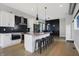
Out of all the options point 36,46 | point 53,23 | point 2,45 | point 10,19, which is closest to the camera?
point 36,46

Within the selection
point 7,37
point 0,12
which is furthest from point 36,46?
point 0,12

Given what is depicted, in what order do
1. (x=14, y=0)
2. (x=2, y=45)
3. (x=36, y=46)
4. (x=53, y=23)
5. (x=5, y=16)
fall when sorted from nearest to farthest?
1. (x=14, y=0)
2. (x=36, y=46)
3. (x=2, y=45)
4. (x=5, y=16)
5. (x=53, y=23)

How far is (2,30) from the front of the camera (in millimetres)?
6387

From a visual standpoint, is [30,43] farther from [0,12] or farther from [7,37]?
[0,12]

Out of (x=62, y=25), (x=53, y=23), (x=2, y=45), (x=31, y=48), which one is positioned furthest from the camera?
(x=53, y=23)

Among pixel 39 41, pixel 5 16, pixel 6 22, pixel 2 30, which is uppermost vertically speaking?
pixel 5 16

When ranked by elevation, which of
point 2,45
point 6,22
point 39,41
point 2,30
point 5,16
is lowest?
point 2,45

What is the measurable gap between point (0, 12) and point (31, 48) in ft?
10.9

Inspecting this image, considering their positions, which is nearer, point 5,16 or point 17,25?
point 5,16

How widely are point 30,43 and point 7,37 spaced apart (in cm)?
203

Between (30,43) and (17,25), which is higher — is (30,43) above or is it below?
below

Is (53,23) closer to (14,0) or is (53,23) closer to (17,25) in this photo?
(17,25)

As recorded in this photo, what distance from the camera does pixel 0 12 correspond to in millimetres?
5797

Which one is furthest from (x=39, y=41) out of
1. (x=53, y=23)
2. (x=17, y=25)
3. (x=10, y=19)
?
(x=53, y=23)
